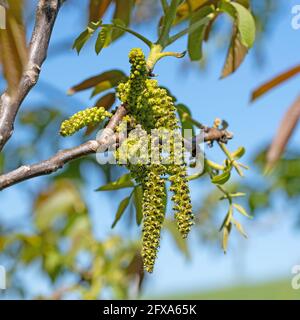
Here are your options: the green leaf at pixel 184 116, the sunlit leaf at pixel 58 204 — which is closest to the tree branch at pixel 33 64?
the green leaf at pixel 184 116

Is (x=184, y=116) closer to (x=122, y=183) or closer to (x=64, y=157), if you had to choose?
(x=122, y=183)

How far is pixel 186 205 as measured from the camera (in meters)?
1.13

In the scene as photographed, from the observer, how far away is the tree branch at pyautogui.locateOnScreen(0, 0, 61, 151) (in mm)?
1040

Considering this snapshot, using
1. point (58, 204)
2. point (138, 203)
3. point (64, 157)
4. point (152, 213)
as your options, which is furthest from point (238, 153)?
point (58, 204)

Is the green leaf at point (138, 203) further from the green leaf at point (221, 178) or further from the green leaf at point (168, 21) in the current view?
the green leaf at point (168, 21)

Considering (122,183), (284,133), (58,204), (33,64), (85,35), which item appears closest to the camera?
(284,133)

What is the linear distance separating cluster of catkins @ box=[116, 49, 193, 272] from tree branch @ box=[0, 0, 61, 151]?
0.54 ft

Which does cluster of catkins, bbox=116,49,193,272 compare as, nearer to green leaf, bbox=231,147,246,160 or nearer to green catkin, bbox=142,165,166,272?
green catkin, bbox=142,165,166,272

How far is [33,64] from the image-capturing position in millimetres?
1089

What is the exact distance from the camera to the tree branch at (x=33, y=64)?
1.04 m

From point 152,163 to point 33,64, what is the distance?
11.1 inches

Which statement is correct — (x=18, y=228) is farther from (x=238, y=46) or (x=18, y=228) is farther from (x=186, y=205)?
(x=186, y=205)
